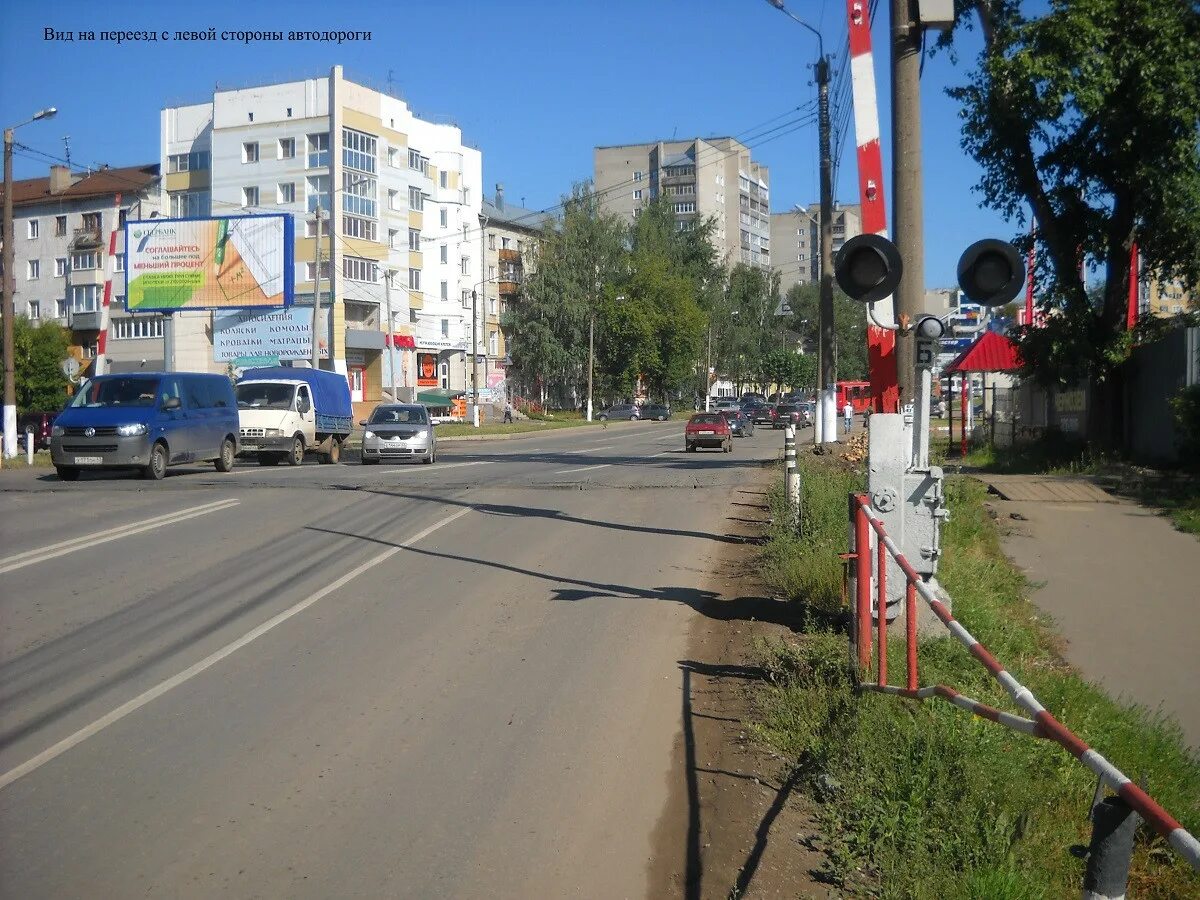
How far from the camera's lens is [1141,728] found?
20.7ft

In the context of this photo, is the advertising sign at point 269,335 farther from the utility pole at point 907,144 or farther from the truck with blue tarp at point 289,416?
the utility pole at point 907,144

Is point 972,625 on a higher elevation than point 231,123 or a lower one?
lower

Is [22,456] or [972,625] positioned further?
[22,456]

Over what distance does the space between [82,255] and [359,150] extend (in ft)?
71.5

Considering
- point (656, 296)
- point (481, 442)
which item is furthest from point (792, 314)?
point (481, 442)

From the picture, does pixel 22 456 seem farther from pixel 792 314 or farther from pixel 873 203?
pixel 792 314

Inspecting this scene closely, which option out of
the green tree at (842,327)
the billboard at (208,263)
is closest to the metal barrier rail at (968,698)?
the billboard at (208,263)

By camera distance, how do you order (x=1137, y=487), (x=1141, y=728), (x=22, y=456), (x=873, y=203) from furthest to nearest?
(x=22, y=456)
(x=1137, y=487)
(x=873, y=203)
(x=1141, y=728)

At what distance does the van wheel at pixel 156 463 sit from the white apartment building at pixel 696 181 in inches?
4055

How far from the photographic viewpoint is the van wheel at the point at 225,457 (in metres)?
23.5

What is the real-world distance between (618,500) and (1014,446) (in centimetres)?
1312

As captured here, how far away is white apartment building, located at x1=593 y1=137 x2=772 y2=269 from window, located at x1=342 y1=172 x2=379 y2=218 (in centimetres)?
5931

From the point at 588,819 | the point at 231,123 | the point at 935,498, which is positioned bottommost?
the point at 588,819

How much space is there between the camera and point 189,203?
67.8 metres
